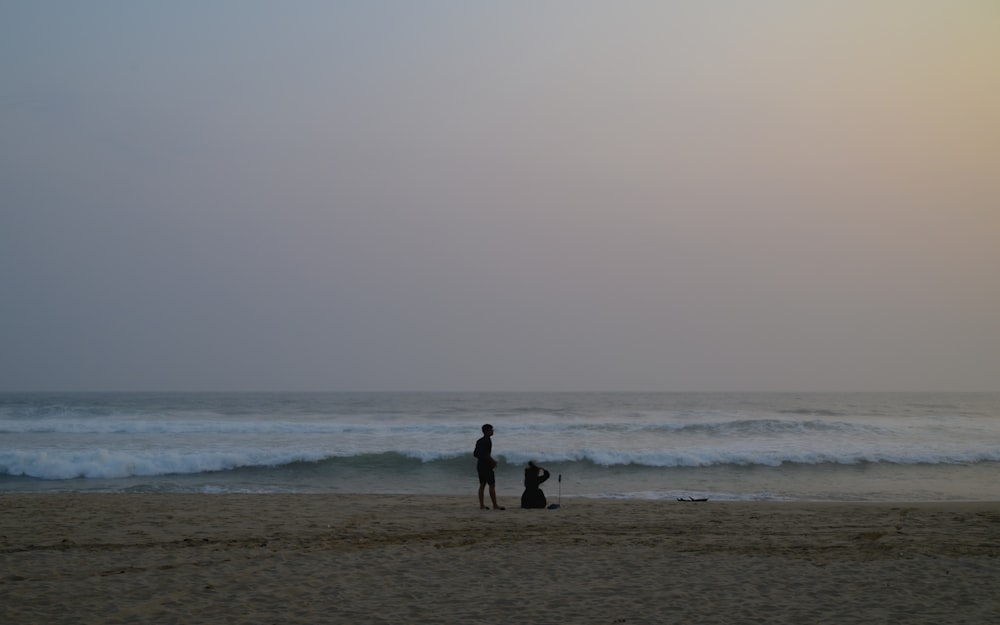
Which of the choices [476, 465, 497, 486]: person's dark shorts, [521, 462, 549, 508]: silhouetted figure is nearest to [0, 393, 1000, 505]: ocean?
[521, 462, 549, 508]: silhouetted figure

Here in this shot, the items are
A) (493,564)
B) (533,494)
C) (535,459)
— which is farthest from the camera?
(535,459)

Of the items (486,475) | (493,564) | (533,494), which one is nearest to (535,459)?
(533,494)

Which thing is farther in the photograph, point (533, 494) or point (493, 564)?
point (533, 494)

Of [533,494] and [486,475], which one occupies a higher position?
[486,475]

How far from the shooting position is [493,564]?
838 centimetres

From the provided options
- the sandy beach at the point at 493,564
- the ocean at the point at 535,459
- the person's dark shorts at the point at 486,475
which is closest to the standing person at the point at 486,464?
the person's dark shorts at the point at 486,475

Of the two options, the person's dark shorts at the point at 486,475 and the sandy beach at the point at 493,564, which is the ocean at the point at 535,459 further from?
the sandy beach at the point at 493,564

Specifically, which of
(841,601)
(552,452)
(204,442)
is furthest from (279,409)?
(841,601)

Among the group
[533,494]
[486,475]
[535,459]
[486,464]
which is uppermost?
[486,464]

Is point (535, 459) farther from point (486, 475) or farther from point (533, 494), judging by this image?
point (486, 475)

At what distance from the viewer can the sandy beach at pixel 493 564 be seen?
6434 mm

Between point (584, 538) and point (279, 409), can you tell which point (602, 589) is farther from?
point (279, 409)

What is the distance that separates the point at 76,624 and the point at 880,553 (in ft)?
27.3

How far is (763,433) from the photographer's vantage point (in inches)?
1216
